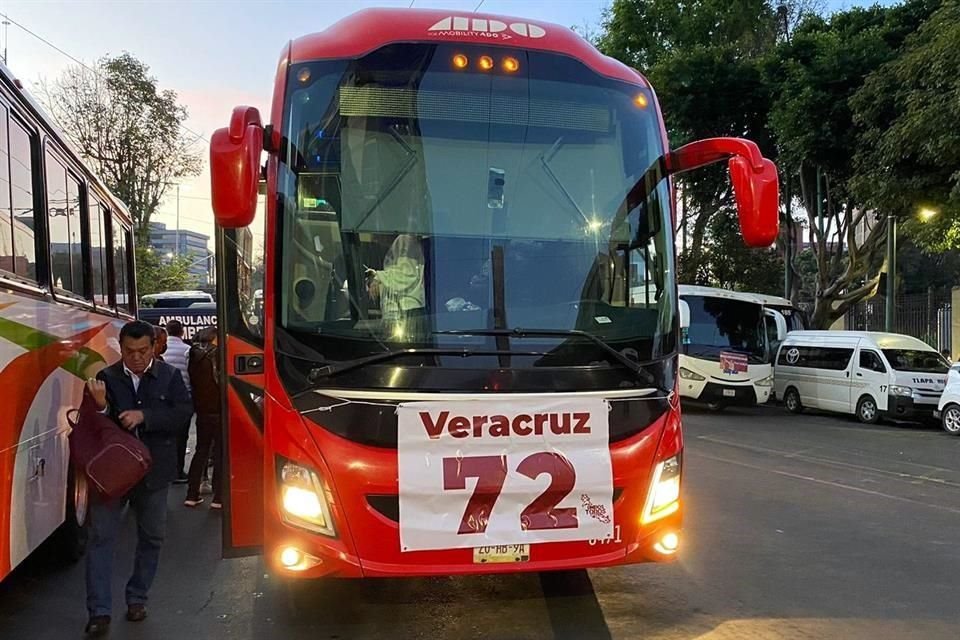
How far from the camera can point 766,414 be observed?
1836 cm

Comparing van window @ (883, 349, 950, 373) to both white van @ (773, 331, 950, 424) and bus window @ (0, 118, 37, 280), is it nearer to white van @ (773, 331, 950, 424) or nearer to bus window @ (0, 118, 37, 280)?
white van @ (773, 331, 950, 424)

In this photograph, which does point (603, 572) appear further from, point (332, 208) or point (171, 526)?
point (171, 526)

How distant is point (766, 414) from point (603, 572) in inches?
546

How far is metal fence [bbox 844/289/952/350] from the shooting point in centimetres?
2292

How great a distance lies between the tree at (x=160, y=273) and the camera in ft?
125

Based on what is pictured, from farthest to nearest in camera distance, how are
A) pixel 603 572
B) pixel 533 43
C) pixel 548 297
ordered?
pixel 603 572, pixel 533 43, pixel 548 297

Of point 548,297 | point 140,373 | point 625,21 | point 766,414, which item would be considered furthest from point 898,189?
point 140,373

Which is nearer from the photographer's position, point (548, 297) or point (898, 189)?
point (548, 297)

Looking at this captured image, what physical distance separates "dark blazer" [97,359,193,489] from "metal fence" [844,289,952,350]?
69.9 feet

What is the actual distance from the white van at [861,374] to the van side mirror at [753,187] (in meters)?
13.2

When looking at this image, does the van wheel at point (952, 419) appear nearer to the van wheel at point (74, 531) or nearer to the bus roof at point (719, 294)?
the bus roof at point (719, 294)

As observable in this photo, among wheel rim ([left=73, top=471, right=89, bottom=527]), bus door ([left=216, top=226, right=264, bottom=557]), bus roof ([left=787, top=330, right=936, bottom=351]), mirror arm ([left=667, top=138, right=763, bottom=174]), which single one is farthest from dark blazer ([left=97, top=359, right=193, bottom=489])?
bus roof ([left=787, top=330, right=936, bottom=351])

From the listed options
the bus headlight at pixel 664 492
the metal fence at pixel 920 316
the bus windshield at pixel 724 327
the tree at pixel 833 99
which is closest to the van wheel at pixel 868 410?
the bus windshield at pixel 724 327

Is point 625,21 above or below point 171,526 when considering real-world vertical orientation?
above
